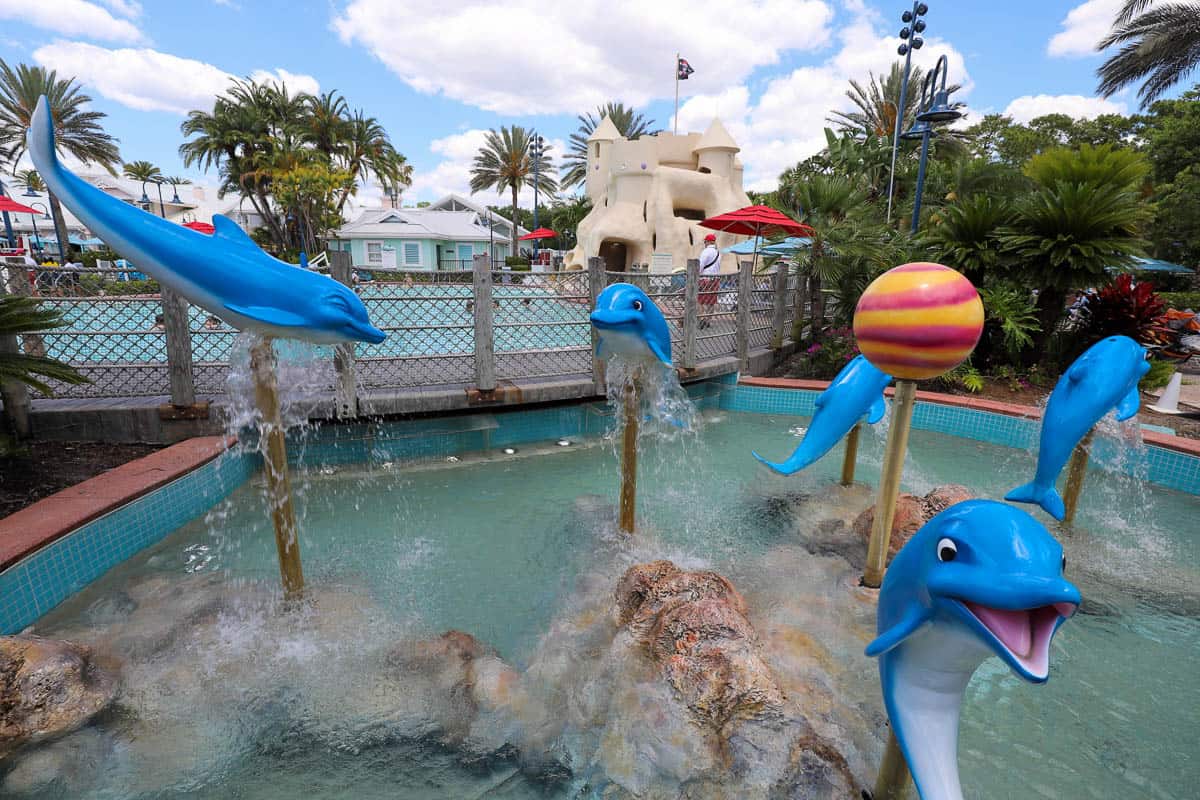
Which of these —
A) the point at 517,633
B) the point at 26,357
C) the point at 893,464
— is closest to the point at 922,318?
the point at 893,464

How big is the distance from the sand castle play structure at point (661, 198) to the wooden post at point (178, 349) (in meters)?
20.1

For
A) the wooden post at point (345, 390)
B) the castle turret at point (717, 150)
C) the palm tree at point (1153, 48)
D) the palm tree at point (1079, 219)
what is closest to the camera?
the wooden post at point (345, 390)

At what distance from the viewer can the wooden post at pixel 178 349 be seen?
580 centimetres

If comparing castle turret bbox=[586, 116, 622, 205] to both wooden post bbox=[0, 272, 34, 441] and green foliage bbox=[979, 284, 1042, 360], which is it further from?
wooden post bbox=[0, 272, 34, 441]

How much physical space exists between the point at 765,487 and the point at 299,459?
4692 millimetres

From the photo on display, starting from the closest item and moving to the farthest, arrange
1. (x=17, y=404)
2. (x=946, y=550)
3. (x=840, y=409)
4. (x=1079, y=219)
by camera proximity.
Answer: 1. (x=946, y=550)
2. (x=840, y=409)
3. (x=17, y=404)
4. (x=1079, y=219)

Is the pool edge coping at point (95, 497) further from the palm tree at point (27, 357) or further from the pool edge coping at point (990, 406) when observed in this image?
the pool edge coping at point (990, 406)

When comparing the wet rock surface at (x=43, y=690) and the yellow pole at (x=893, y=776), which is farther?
the wet rock surface at (x=43, y=690)

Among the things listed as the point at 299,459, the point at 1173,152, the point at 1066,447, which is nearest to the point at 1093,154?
the point at 1066,447

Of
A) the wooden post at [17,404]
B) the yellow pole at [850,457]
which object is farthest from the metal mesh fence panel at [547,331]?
the wooden post at [17,404]

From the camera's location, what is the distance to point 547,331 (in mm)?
7250

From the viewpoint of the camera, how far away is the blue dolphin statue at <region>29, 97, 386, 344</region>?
107 inches

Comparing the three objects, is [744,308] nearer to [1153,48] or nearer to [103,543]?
[103,543]

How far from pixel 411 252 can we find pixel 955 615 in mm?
34253
